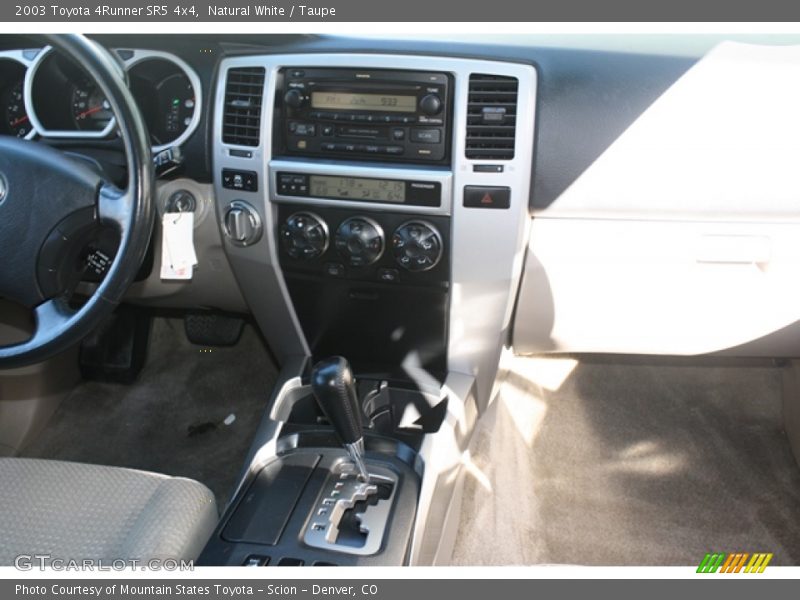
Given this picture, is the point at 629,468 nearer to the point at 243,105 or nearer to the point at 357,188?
the point at 357,188

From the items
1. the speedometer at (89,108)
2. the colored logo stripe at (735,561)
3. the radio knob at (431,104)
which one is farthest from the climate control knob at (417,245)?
the colored logo stripe at (735,561)

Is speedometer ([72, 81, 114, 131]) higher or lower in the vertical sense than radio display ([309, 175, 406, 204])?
higher

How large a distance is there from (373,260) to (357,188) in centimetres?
17

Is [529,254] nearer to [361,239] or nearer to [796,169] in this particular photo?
[361,239]

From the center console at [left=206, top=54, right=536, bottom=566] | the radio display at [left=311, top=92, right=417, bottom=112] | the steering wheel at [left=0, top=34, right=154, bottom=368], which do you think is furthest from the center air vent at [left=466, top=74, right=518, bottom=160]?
the steering wheel at [left=0, top=34, right=154, bottom=368]

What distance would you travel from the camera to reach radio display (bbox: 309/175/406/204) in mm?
1534

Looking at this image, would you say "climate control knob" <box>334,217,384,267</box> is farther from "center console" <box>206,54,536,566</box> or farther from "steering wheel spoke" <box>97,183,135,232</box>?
"steering wheel spoke" <box>97,183,135,232</box>

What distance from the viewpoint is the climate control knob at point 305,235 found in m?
1.63

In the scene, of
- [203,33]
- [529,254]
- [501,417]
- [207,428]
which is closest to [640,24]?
[529,254]

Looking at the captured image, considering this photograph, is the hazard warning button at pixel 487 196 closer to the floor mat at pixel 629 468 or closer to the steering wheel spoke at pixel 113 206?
the steering wheel spoke at pixel 113 206

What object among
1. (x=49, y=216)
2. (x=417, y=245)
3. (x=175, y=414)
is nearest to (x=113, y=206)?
(x=49, y=216)

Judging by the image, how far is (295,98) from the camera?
1533 mm

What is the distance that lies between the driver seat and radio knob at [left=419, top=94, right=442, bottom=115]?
35.1 inches

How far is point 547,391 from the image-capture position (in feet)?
7.62
